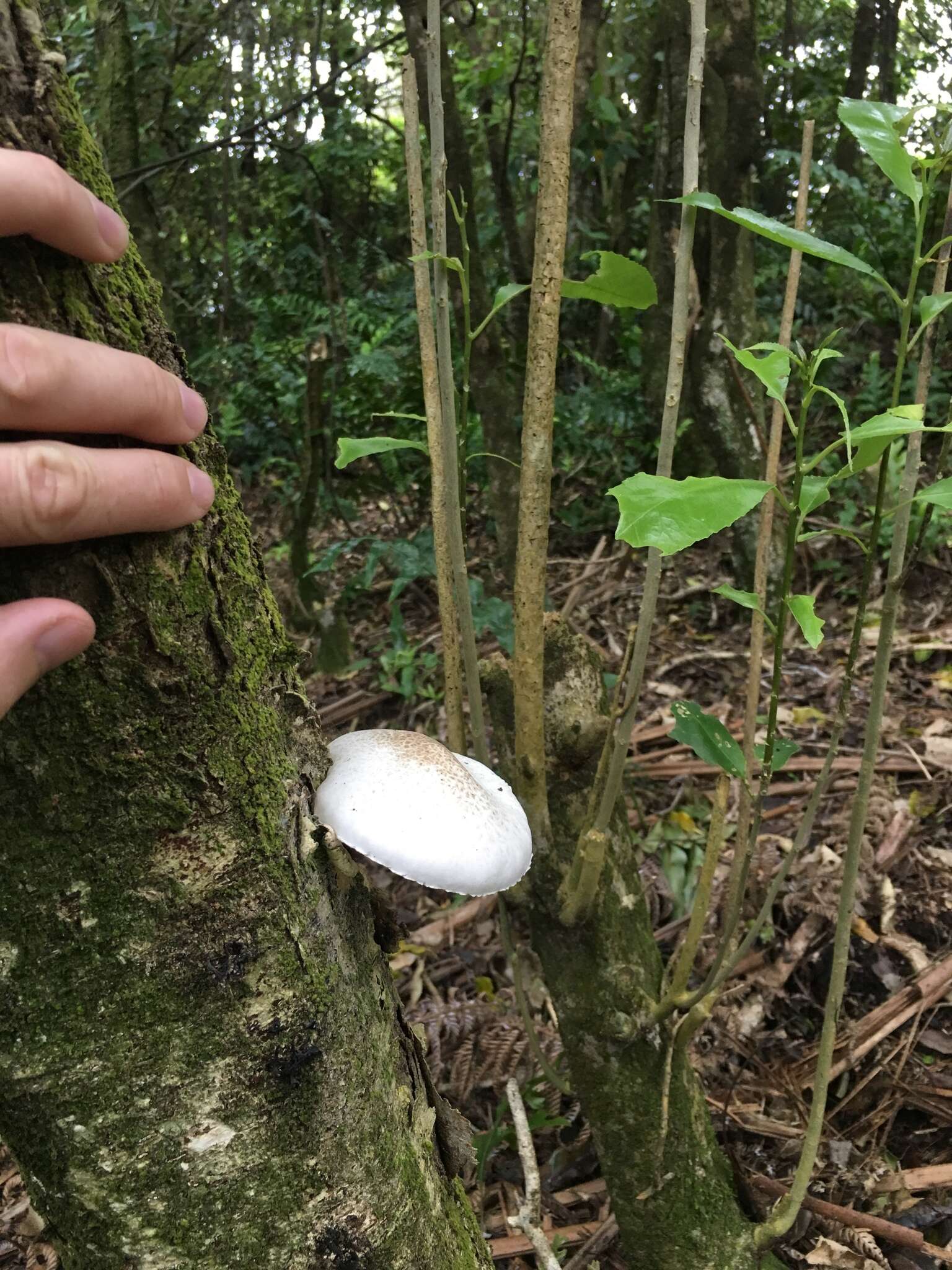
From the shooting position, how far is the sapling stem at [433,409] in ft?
4.83

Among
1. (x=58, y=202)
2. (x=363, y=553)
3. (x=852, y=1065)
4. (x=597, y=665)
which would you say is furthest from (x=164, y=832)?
(x=363, y=553)

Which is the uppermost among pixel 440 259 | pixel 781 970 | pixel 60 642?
pixel 440 259

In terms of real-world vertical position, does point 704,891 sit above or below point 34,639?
below

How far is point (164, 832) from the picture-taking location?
902 mm

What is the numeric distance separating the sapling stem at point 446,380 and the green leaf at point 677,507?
523 millimetres

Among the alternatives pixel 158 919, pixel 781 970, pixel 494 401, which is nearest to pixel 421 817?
pixel 158 919

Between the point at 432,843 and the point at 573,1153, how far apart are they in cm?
141

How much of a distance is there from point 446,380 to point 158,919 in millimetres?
894

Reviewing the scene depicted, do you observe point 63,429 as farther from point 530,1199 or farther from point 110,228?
point 530,1199

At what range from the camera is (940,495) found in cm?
92

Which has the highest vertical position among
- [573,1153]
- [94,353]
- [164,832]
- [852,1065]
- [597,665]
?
[94,353]

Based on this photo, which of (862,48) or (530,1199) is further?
(862,48)

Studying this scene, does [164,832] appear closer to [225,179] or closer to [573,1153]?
[573,1153]

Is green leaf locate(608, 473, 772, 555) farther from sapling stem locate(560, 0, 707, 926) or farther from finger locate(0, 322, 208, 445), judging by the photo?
finger locate(0, 322, 208, 445)
